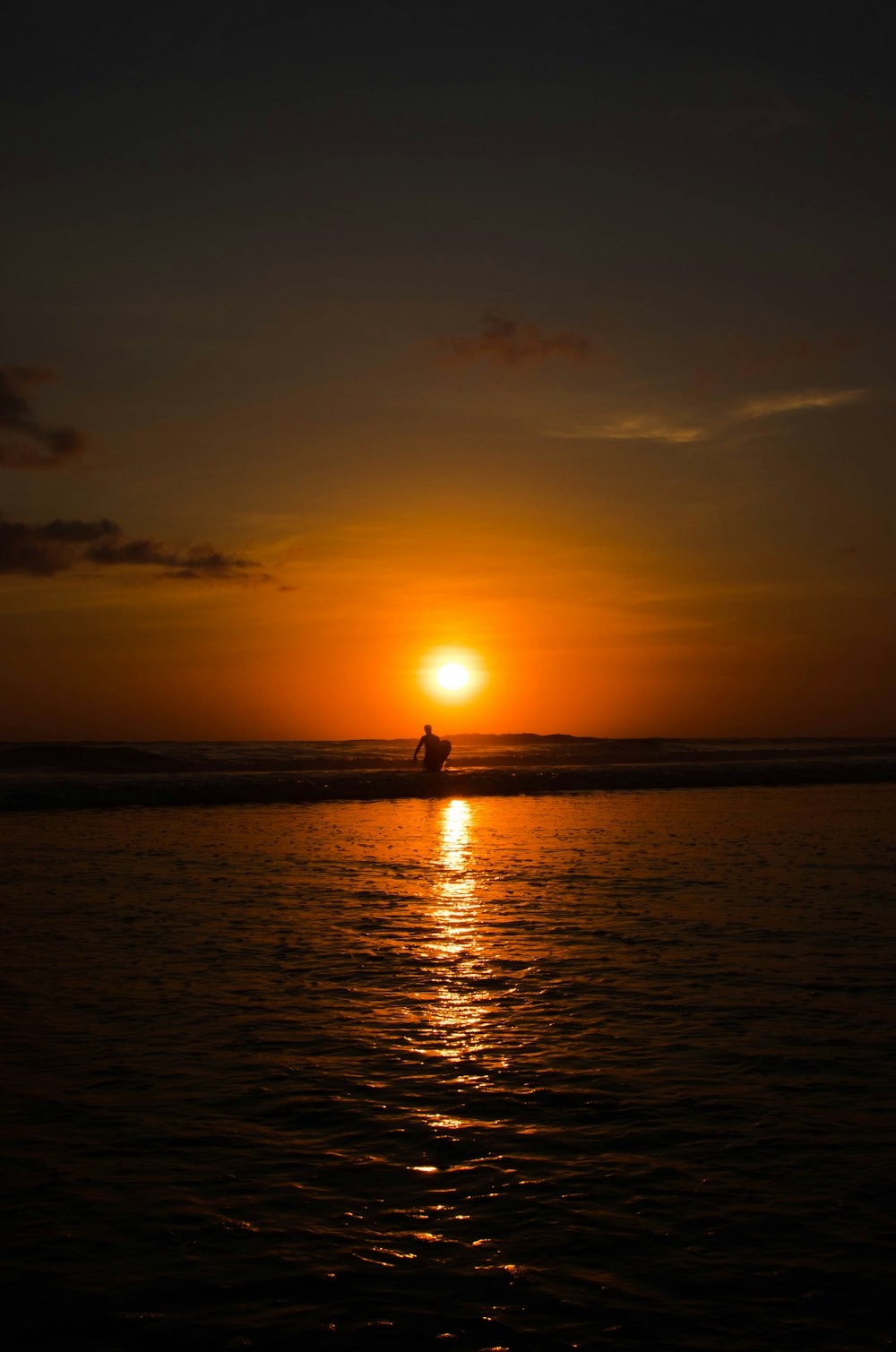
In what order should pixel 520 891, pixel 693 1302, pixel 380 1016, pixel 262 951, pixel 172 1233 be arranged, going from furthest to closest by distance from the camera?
pixel 520 891
pixel 262 951
pixel 380 1016
pixel 172 1233
pixel 693 1302

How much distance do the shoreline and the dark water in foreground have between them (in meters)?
20.5

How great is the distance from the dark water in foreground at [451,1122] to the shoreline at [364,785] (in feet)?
67.2

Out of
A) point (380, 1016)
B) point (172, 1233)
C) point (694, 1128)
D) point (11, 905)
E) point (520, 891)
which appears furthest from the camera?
point (520, 891)

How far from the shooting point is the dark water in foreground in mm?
4516

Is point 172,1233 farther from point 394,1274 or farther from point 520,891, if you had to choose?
point 520,891

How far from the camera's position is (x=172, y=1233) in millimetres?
5051

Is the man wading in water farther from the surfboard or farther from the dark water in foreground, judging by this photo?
the dark water in foreground

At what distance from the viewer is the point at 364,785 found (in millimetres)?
39094

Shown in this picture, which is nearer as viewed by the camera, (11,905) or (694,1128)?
(694,1128)

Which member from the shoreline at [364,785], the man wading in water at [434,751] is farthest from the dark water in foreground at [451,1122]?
the man wading in water at [434,751]

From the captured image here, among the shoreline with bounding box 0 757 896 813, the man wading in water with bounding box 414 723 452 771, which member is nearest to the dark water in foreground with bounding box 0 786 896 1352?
the shoreline with bounding box 0 757 896 813

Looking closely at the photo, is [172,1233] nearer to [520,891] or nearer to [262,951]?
[262,951]

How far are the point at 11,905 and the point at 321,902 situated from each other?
3.70 m

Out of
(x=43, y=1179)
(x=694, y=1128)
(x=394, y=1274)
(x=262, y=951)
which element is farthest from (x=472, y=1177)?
(x=262, y=951)
